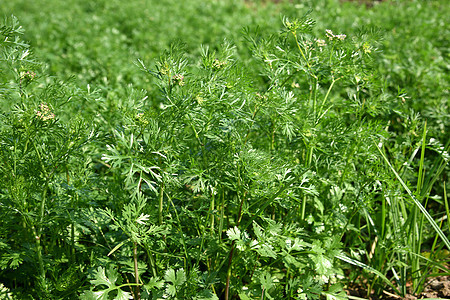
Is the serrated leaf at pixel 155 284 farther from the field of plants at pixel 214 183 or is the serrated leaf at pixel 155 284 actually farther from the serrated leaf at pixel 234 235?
the serrated leaf at pixel 234 235

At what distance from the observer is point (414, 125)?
2398mm

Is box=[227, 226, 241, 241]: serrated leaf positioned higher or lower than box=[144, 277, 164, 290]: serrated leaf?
higher

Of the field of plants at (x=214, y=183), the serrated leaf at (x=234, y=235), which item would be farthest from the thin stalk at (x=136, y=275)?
the serrated leaf at (x=234, y=235)

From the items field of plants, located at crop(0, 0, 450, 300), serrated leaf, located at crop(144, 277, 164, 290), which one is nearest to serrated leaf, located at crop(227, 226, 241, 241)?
field of plants, located at crop(0, 0, 450, 300)

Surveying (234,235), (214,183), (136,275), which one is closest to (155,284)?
(136,275)

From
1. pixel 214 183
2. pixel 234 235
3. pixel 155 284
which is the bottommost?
pixel 155 284

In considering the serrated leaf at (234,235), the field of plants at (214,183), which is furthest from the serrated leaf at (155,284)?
the serrated leaf at (234,235)

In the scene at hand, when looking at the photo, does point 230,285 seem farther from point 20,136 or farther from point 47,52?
point 47,52

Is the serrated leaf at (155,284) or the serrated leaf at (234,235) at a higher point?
the serrated leaf at (234,235)

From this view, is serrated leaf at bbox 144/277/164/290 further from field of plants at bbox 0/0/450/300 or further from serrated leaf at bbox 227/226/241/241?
serrated leaf at bbox 227/226/241/241

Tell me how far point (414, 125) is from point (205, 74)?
1348 millimetres

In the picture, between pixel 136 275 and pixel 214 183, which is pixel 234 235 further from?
pixel 136 275

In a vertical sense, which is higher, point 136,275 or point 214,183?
point 214,183

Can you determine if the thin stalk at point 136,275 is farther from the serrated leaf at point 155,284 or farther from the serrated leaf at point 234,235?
the serrated leaf at point 234,235
